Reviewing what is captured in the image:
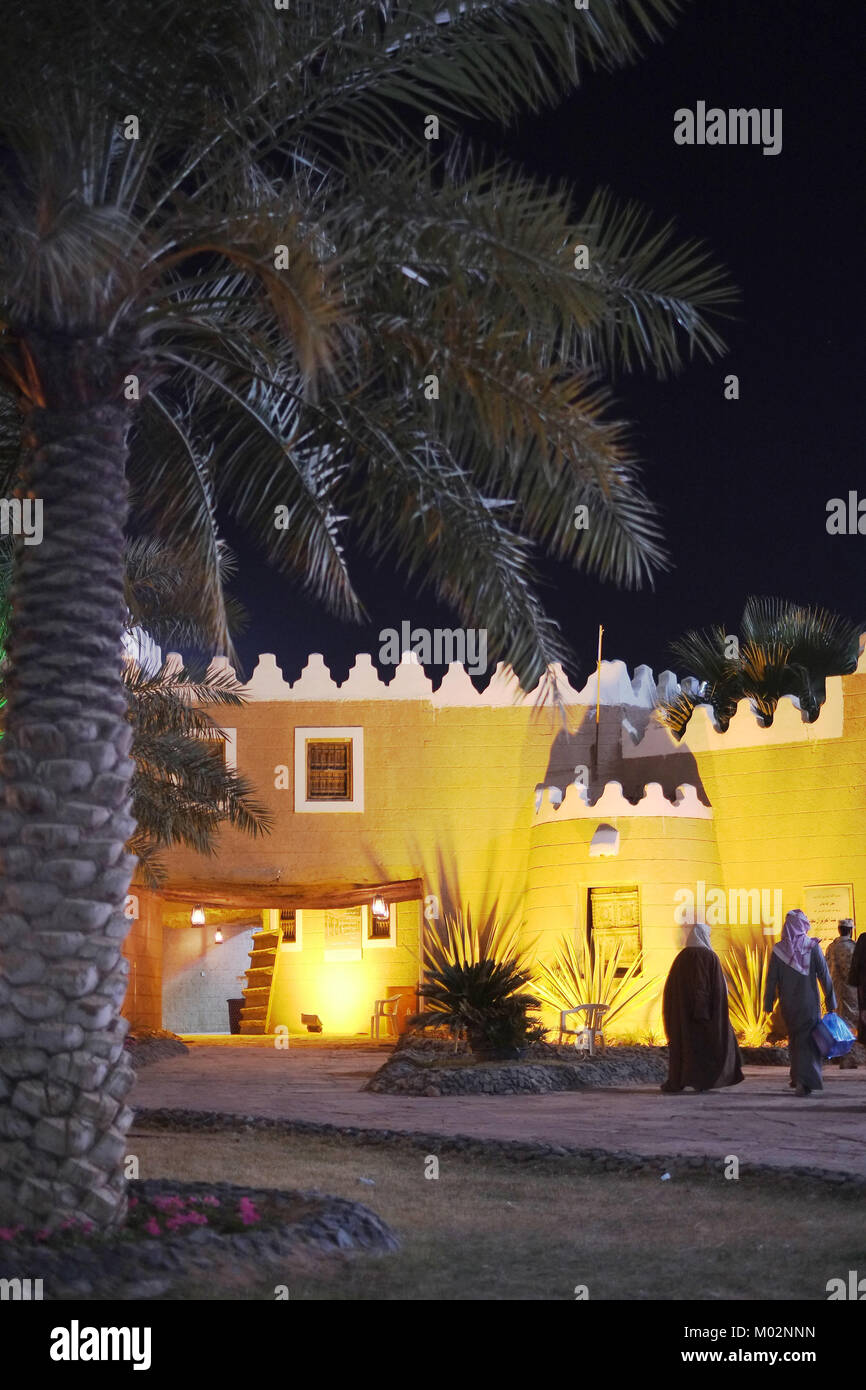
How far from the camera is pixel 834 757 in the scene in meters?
23.6

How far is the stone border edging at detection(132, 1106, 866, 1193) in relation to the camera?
28.2 feet

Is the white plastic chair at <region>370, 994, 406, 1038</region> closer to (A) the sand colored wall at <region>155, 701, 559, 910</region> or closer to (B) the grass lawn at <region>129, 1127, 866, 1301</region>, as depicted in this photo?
(A) the sand colored wall at <region>155, 701, 559, 910</region>

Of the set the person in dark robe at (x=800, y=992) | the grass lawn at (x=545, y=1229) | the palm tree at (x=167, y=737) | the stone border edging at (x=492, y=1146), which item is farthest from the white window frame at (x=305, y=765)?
the grass lawn at (x=545, y=1229)

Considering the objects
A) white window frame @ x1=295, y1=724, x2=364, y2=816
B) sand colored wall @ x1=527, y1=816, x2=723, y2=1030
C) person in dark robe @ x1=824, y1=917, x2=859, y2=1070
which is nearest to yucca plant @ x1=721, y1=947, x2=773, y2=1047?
sand colored wall @ x1=527, y1=816, x2=723, y2=1030

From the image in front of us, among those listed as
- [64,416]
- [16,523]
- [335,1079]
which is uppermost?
[64,416]

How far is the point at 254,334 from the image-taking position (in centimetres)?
826

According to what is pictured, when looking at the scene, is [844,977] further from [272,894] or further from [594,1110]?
[272,894]

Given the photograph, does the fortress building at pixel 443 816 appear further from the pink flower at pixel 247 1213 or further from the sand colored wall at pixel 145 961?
the pink flower at pixel 247 1213

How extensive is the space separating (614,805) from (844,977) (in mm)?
5155

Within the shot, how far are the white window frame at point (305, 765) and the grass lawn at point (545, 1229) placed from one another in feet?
52.6

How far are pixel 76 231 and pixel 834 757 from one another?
1941 centimetres

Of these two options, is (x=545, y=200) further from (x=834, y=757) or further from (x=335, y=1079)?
(x=834, y=757)

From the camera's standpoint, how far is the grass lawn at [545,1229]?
6.25 metres

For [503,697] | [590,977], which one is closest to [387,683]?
[503,697]
